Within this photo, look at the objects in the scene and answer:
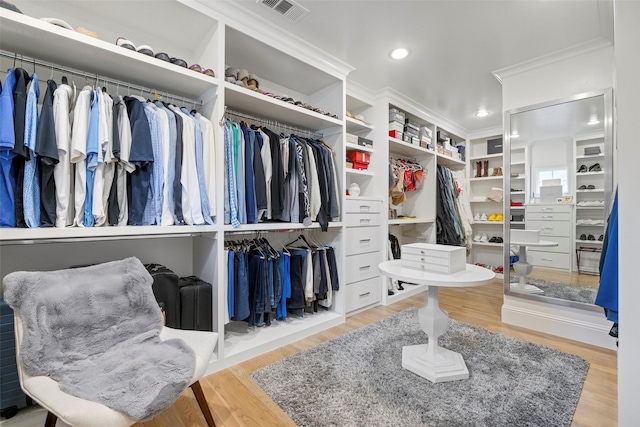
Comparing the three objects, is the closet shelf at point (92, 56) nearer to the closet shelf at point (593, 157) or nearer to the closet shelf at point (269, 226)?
the closet shelf at point (269, 226)

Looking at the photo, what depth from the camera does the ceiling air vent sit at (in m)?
1.80

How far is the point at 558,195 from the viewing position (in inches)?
101

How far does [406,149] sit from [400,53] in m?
1.35

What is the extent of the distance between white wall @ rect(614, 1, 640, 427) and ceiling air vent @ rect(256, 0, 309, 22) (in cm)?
161

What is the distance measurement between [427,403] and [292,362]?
33.4 inches

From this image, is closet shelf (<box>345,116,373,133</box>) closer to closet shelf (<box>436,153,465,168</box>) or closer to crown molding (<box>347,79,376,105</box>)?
crown molding (<box>347,79,376,105</box>)

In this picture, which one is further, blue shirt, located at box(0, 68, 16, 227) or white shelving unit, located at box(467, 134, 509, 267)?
white shelving unit, located at box(467, 134, 509, 267)

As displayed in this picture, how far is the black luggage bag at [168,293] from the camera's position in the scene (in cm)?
168

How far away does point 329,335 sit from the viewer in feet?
7.53

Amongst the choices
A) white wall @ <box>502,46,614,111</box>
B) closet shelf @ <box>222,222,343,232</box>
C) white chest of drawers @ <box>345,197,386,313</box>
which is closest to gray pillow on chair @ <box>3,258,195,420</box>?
closet shelf @ <box>222,222,343,232</box>

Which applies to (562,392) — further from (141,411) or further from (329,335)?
(141,411)

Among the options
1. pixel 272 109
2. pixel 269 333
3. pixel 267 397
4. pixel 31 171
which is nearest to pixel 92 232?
pixel 31 171

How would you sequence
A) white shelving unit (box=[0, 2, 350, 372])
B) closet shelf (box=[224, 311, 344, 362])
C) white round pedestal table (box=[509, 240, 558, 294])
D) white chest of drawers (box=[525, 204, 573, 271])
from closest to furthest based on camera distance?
white shelving unit (box=[0, 2, 350, 372]) < closet shelf (box=[224, 311, 344, 362]) < white chest of drawers (box=[525, 204, 573, 271]) < white round pedestal table (box=[509, 240, 558, 294])

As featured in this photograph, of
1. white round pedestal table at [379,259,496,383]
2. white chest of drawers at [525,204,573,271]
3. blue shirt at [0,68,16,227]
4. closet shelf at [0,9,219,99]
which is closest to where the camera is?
blue shirt at [0,68,16,227]
